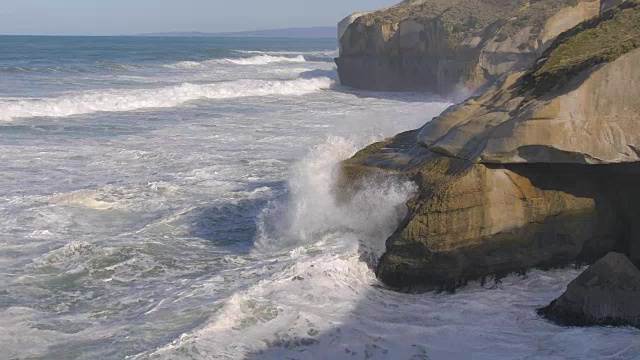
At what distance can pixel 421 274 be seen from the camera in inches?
330

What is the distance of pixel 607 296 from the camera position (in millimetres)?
7195

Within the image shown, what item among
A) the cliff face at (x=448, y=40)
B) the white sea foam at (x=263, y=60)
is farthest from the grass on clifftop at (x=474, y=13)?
the white sea foam at (x=263, y=60)

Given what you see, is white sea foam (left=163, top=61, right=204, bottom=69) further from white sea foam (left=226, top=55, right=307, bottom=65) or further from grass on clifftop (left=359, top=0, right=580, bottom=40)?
grass on clifftop (left=359, top=0, right=580, bottom=40)

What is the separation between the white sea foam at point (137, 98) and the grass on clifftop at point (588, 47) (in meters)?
18.1

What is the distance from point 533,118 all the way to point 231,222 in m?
4.97

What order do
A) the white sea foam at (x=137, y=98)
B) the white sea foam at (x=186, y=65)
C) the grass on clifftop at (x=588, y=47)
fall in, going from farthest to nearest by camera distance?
the white sea foam at (x=186, y=65), the white sea foam at (x=137, y=98), the grass on clifftop at (x=588, y=47)

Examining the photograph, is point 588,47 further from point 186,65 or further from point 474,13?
point 186,65

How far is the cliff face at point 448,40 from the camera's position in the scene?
28.4m

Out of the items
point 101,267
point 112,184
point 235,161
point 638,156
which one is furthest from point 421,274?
point 235,161

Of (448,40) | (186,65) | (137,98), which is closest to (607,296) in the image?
(137,98)

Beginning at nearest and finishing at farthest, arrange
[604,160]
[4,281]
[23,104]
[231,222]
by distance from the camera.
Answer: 1. [604,160]
2. [4,281]
3. [231,222]
4. [23,104]

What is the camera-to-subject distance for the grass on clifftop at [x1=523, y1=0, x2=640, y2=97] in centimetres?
867

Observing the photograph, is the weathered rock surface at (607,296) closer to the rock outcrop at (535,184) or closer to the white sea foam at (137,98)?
the rock outcrop at (535,184)

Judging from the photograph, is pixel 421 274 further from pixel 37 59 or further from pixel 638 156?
pixel 37 59
